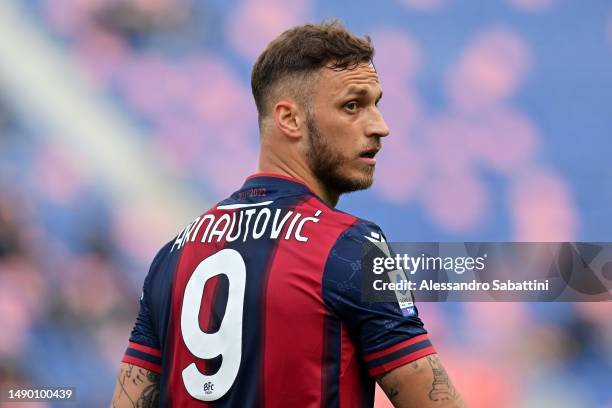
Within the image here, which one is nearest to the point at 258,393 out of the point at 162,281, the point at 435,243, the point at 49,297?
the point at 162,281

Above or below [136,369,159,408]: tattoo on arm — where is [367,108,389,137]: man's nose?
above

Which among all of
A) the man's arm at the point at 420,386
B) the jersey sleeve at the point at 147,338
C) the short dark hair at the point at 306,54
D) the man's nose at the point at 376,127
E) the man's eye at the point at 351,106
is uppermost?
the short dark hair at the point at 306,54

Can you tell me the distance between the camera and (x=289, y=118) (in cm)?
137

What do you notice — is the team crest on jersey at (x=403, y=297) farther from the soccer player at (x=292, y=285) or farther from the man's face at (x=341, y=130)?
the man's face at (x=341, y=130)

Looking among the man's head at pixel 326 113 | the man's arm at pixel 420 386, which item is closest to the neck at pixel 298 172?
the man's head at pixel 326 113

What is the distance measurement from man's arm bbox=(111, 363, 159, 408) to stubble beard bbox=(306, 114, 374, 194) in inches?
17.2

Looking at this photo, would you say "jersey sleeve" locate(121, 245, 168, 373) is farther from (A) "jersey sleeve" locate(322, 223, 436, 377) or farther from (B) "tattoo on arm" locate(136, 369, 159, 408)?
(A) "jersey sleeve" locate(322, 223, 436, 377)

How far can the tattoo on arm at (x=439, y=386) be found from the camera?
113 centimetres

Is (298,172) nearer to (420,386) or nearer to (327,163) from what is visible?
(327,163)

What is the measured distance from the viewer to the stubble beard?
1351 millimetres

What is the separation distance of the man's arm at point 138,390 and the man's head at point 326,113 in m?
0.41

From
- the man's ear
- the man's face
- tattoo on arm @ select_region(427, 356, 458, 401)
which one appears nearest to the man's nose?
the man's face

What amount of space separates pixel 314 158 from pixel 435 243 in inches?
55.6

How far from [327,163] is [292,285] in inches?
10.4
